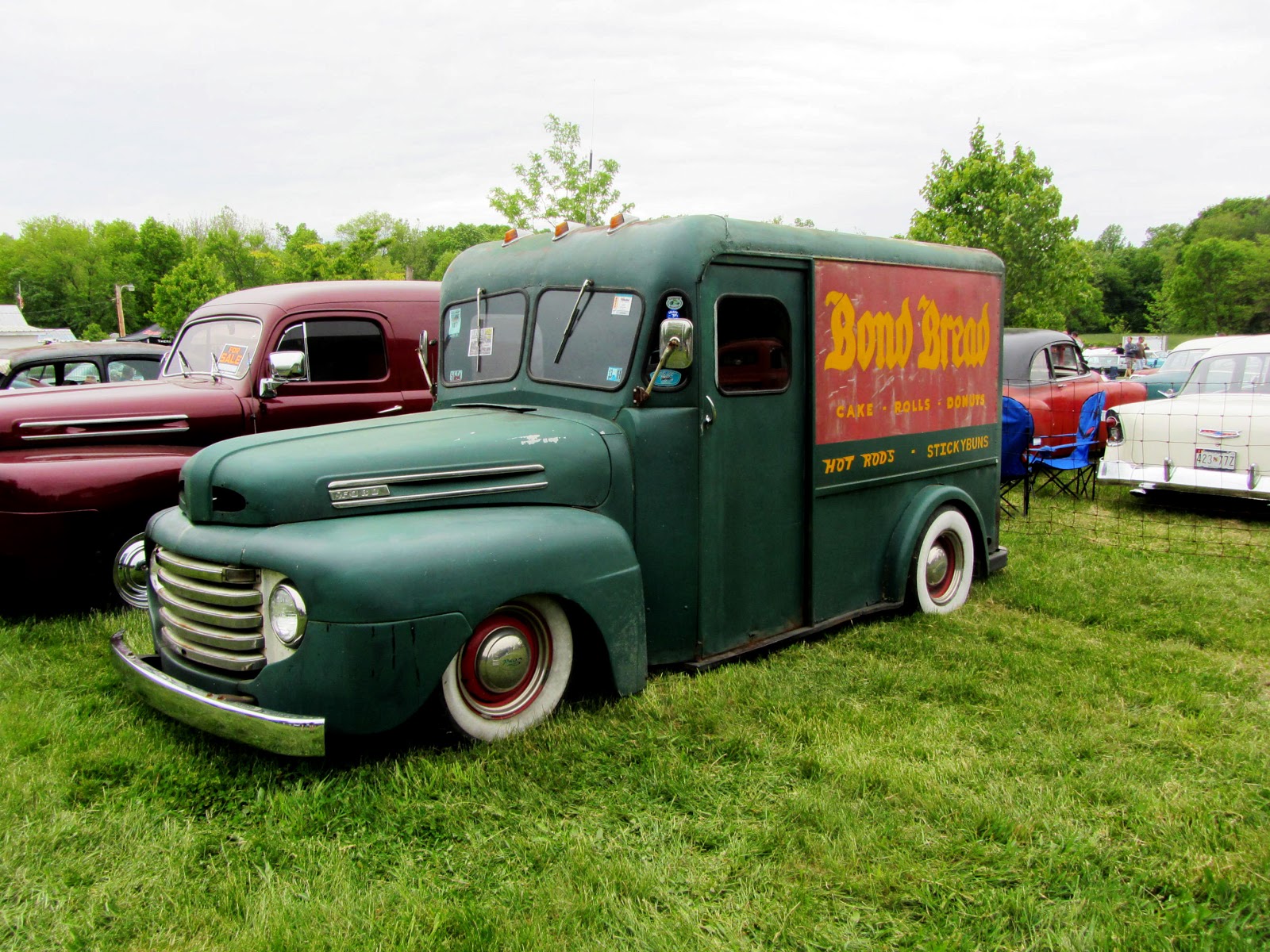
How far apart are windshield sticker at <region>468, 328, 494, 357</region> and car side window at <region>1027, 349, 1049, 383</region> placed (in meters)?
8.16

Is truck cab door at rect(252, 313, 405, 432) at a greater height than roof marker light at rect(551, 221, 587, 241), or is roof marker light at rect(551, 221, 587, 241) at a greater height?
roof marker light at rect(551, 221, 587, 241)

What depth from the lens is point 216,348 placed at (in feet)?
22.6

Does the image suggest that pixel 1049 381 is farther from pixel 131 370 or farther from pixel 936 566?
pixel 131 370

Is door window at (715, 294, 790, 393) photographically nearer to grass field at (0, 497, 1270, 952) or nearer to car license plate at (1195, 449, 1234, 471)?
grass field at (0, 497, 1270, 952)

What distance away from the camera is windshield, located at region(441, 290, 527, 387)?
4.92 m

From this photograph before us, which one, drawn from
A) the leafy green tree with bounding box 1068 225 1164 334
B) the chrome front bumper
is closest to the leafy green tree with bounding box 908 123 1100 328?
the chrome front bumper

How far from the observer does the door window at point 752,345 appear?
458cm

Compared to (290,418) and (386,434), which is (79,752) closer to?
(386,434)

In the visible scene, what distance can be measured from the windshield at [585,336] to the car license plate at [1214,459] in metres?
7.27

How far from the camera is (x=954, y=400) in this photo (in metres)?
6.08

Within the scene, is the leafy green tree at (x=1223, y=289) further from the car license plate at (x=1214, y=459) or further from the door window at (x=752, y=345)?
the door window at (x=752, y=345)

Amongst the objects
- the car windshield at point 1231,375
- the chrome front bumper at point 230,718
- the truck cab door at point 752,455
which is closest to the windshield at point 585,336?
the truck cab door at point 752,455

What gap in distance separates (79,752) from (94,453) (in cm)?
245

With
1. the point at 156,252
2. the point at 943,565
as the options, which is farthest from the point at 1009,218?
the point at 156,252
